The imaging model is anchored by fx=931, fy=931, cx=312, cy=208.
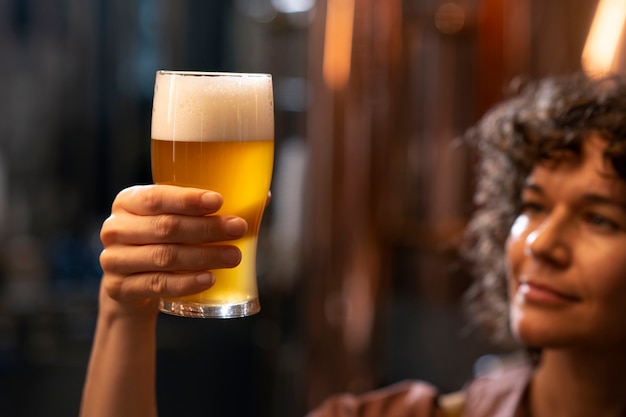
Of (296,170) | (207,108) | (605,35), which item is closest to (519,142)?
(207,108)

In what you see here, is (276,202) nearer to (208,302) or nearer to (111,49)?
(111,49)

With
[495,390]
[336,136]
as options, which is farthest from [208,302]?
[336,136]

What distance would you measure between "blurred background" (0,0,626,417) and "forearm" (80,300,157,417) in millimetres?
1780

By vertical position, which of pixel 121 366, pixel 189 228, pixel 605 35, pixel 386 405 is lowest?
pixel 386 405

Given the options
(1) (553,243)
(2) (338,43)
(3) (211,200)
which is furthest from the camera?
(2) (338,43)

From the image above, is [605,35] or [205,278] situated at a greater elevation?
[605,35]

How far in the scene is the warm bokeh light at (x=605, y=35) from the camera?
2.83m

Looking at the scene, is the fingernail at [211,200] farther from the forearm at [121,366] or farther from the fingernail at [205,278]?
the forearm at [121,366]

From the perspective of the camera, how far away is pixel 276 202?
13.4 ft

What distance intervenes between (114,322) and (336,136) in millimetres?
2007

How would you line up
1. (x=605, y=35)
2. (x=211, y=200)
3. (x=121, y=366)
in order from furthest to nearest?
(x=605, y=35)
(x=121, y=366)
(x=211, y=200)

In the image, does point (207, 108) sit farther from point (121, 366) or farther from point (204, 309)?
point (121, 366)

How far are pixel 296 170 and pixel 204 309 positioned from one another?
9.18ft

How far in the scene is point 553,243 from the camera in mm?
1605
